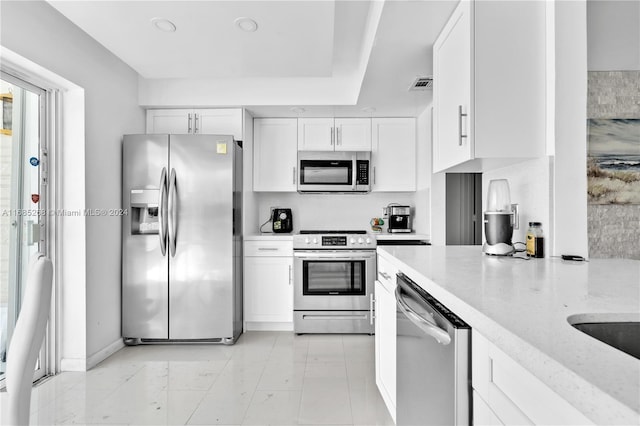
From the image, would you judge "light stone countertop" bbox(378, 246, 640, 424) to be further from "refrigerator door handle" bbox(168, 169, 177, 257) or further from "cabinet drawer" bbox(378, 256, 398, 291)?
"refrigerator door handle" bbox(168, 169, 177, 257)

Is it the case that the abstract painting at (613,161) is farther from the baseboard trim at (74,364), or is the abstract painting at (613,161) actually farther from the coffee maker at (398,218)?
the baseboard trim at (74,364)

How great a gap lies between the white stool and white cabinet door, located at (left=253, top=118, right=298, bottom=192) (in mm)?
2964

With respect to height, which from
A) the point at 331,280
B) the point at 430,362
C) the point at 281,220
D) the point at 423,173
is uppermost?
the point at 423,173

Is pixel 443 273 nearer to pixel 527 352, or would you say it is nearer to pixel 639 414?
pixel 527 352

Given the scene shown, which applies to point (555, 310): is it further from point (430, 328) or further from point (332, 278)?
point (332, 278)

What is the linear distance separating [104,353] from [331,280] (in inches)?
77.2

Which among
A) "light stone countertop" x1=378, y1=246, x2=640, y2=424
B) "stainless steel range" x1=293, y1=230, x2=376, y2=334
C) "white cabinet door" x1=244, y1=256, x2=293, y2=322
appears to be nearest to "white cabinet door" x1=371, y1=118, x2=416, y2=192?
"stainless steel range" x1=293, y1=230, x2=376, y2=334

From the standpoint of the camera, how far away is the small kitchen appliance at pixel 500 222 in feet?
5.53

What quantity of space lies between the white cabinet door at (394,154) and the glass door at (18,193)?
9.41ft

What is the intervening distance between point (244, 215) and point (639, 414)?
10.9ft

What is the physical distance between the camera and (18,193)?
229cm

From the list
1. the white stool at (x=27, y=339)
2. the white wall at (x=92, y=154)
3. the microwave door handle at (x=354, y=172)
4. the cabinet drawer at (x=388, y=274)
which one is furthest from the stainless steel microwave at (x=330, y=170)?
the white stool at (x=27, y=339)

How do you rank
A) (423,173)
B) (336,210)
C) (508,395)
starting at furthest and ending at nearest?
1. (336,210)
2. (423,173)
3. (508,395)

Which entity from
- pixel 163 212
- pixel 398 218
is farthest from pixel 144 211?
pixel 398 218
